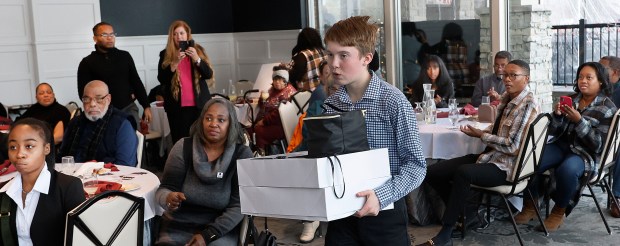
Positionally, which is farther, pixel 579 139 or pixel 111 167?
pixel 579 139

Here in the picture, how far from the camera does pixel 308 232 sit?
5699mm

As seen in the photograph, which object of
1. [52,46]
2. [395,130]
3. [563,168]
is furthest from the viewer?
[52,46]

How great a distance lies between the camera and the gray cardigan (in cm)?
393

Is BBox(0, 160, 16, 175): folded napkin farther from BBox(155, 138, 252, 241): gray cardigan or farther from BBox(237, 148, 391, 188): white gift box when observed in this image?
BBox(237, 148, 391, 188): white gift box

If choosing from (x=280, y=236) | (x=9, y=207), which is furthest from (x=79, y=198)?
(x=280, y=236)

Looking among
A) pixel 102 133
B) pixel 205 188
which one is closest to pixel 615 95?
pixel 205 188

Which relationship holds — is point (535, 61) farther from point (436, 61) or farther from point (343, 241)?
point (343, 241)

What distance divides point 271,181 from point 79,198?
1182 millimetres

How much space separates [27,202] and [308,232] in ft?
8.98

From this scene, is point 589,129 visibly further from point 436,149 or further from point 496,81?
point 496,81

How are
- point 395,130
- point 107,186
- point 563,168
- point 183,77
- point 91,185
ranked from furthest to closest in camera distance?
point 183,77, point 563,168, point 91,185, point 107,186, point 395,130

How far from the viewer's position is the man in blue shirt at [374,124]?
8.37ft

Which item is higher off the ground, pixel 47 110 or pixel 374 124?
pixel 374 124

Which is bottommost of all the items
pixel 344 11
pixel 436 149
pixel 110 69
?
pixel 436 149
